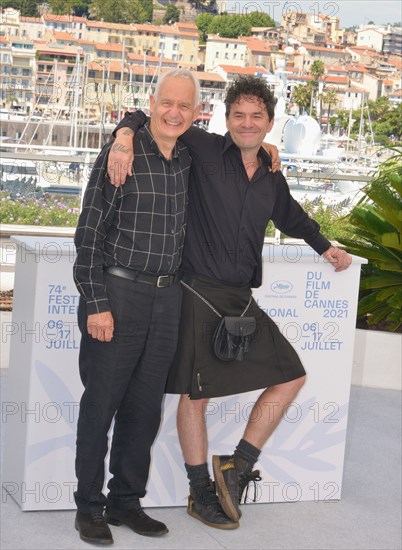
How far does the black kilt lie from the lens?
303 cm

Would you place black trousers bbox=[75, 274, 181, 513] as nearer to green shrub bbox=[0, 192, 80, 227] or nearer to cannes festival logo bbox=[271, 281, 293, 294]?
cannes festival logo bbox=[271, 281, 293, 294]

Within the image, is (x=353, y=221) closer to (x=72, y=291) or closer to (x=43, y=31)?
(x=72, y=291)

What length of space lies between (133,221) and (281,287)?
83cm

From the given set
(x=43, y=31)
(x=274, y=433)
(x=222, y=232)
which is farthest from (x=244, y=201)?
(x=43, y=31)

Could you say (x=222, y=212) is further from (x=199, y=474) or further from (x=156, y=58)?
(x=156, y=58)

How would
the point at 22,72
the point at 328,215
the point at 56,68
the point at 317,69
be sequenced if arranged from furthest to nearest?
the point at 22,72 → the point at 317,69 → the point at 56,68 → the point at 328,215

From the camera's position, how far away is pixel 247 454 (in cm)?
321

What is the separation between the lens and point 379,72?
47.4 meters

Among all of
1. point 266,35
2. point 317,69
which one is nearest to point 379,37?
point 317,69

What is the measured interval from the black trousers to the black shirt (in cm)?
18

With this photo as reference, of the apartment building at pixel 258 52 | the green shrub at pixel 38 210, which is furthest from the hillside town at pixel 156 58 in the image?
the green shrub at pixel 38 210

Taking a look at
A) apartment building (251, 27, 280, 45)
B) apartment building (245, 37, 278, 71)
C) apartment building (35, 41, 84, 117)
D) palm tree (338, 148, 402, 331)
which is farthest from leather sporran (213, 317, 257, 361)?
apartment building (245, 37, 278, 71)

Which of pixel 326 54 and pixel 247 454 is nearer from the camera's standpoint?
pixel 247 454

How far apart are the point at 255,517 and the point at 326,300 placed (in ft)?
2.69
